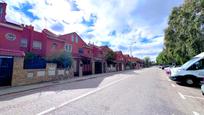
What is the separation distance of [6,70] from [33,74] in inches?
100

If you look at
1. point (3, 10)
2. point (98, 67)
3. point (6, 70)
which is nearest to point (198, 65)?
point (6, 70)

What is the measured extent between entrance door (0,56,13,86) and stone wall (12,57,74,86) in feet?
0.93

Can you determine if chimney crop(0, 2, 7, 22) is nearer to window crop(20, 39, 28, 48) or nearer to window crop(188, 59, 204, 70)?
window crop(20, 39, 28, 48)

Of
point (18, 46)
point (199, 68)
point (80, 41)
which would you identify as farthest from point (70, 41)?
point (199, 68)

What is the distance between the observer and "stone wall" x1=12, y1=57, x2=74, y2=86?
12.6 meters

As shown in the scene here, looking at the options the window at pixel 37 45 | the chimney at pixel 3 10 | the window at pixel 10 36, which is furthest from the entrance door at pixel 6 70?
the window at pixel 37 45

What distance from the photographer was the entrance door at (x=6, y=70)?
38.9 ft

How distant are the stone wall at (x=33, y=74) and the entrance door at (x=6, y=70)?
0.28 m

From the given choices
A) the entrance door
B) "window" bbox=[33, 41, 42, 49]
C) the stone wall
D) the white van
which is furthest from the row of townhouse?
the white van

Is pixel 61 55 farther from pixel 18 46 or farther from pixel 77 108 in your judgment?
pixel 77 108

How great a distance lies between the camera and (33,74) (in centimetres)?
1437

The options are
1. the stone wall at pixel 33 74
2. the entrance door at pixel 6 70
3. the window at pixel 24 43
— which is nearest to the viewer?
the entrance door at pixel 6 70

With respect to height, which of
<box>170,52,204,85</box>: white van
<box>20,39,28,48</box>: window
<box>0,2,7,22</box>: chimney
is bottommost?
<box>170,52,204,85</box>: white van

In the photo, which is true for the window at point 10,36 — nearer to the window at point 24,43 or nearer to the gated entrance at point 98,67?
A: the window at point 24,43
